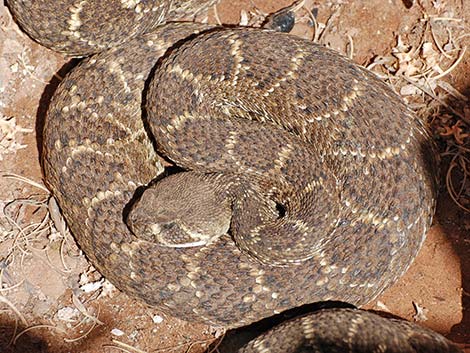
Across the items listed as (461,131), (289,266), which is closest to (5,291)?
(289,266)

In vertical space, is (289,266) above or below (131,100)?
below

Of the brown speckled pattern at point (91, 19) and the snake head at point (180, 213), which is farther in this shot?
the brown speckled pattern at point (91, 19)

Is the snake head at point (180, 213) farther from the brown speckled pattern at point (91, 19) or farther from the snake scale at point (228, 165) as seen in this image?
the brown speckled pattern at point (91, 19)

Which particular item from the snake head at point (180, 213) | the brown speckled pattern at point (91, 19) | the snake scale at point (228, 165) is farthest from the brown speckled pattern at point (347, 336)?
the brown speckled pattern at point (91, 19)

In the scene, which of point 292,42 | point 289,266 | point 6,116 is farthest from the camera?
point 6,116

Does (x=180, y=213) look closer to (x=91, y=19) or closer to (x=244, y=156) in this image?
(x=244, y=156)

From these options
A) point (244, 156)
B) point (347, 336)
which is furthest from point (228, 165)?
point (347, 336)

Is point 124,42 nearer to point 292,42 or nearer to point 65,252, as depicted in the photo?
point 292,42
